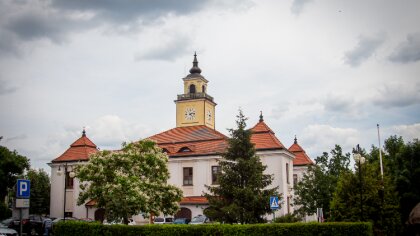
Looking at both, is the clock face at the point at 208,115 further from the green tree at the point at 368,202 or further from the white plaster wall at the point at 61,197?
the green tree at the point at 368,202

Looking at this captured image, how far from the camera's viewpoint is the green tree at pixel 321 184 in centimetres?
3928

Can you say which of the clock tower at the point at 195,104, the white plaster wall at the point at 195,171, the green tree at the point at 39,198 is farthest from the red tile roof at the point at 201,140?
the green tree at the point at 39,198

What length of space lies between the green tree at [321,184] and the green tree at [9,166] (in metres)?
30.8

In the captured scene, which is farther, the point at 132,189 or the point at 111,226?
the point at 132,189

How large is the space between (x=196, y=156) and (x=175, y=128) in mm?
9179

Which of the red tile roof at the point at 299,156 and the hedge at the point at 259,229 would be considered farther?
the red tile roof at the point at 299,156

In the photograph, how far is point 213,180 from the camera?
163ft

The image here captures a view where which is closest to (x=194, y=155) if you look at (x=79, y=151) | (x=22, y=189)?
(x=79, y=151)

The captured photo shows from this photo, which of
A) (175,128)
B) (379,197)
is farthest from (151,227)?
(175,128)

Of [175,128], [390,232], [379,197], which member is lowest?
[390,232]

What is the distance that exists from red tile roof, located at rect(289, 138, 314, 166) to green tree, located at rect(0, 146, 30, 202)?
34851 mm

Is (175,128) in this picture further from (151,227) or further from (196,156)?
(151,227)

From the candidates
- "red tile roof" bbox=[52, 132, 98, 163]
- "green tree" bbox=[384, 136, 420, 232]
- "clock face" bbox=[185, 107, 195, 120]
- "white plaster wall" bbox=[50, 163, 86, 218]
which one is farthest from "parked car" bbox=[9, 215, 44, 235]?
"green tree" bbox=[384, 136, 420, 232]

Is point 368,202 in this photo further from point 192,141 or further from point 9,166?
point 9,166
